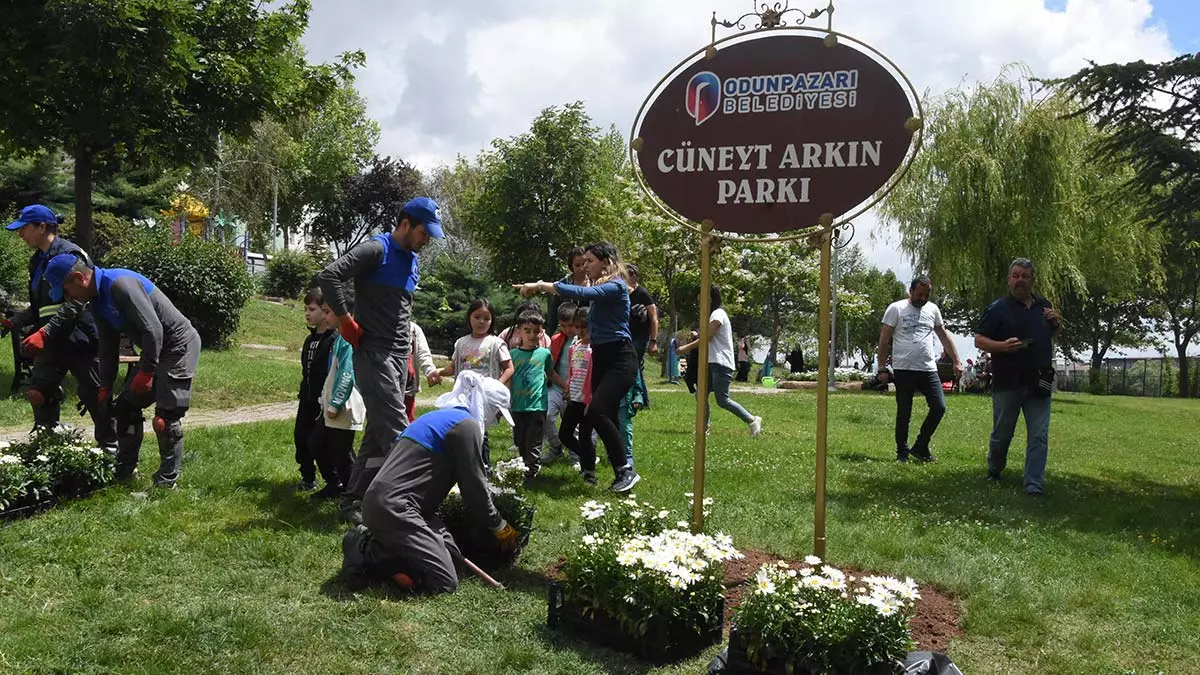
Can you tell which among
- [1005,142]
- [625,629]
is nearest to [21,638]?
[625,629]

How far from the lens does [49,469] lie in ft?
19.3

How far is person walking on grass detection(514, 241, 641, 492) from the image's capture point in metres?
6.46

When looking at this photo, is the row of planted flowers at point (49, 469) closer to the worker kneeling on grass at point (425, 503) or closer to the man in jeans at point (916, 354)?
the worker kneeling on grass at point (425, 503)

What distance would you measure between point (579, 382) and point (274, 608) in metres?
3.58

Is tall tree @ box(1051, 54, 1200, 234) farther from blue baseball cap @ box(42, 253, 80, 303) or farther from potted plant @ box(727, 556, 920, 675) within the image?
blue baseball cap @ box(42, 253, 80, 303)

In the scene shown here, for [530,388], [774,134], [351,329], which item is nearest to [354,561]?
[351,329]

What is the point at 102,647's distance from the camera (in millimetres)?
3709

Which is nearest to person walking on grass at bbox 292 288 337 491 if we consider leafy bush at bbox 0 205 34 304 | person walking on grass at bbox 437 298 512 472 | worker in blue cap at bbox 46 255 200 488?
worker in blue cap at bbox 46 255 200 488

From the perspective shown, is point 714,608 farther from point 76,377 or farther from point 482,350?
point 76,377

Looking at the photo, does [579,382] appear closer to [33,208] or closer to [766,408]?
[33,208]

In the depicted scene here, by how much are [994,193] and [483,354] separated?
19.5m

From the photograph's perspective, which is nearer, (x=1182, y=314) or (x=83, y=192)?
(x=83, y=192)

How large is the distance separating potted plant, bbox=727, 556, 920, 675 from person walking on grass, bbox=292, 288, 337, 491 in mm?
3784

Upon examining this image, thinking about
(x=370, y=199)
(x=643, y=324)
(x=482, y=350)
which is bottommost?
(x=482, y=350)
